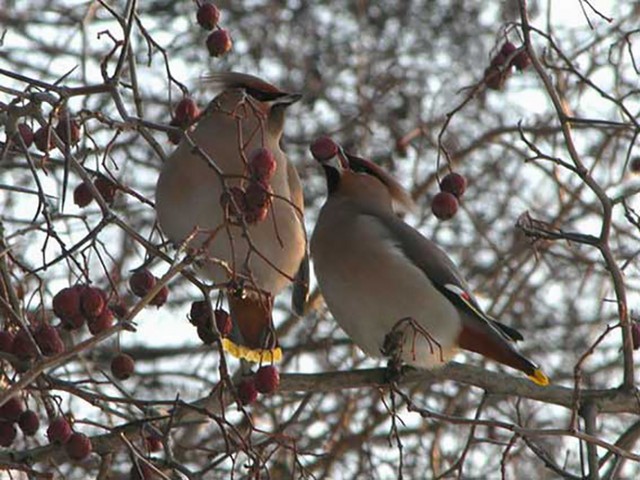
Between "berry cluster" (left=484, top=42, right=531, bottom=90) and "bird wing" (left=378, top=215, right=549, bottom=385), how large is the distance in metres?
0.64

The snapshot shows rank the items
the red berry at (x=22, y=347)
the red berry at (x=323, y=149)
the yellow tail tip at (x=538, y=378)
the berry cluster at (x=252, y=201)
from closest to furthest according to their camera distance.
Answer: the berry cluster at (x=252, y=201), the red berry at (x=22, y=347), the red berry at (x=323, y=149), the yellow tail tip at (x=538, y=378)

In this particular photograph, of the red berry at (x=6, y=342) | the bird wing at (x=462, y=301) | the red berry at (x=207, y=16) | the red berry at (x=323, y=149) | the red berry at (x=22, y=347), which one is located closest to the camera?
the red berry at (x=22, y=347)

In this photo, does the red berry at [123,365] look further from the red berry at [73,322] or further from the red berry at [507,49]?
the red berry at [507,49]

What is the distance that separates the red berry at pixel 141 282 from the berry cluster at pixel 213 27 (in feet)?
1.80

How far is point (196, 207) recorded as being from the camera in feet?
12.2

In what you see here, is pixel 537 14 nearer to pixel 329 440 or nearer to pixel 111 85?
pixel 329 440

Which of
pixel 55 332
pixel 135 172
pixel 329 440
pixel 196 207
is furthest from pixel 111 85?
pixel 135 172

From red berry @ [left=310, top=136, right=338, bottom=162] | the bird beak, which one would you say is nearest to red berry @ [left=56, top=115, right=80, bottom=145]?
red berry @ [left=310, top=136, right=338, bottom=162]

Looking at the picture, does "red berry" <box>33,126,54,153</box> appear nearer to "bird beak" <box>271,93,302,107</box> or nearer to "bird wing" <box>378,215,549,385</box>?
"bird beak" <box>271,93,302,107</box>

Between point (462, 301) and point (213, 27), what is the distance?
1265 mm

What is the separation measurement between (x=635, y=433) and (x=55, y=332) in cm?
145

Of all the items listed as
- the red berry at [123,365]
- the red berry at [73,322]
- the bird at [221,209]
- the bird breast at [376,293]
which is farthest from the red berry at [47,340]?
the bird breast at [376,293]

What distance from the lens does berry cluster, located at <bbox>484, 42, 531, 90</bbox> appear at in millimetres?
3449

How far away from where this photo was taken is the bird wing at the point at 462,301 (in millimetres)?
3867
